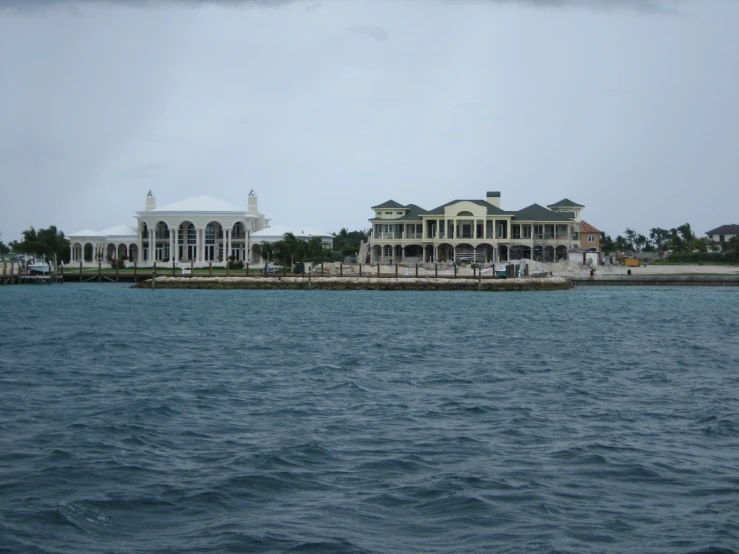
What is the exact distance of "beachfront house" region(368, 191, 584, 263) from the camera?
4140 inches

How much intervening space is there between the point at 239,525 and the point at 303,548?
1.23 m

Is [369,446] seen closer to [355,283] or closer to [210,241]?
[355,283]

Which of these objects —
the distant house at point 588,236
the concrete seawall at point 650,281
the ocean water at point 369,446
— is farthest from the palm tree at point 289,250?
the ocean water at point 369,446

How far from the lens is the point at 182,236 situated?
372 feet

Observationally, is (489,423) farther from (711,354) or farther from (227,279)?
(227,279)

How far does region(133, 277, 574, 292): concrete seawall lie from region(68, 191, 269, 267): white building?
2316cm

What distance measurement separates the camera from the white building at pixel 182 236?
364 feet

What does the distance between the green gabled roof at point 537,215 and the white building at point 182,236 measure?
30.6 metres

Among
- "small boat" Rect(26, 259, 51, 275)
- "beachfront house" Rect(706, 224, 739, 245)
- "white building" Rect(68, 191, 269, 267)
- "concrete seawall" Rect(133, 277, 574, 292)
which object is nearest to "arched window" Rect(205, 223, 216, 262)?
"white building" Rect(68, 191, 269, 267)

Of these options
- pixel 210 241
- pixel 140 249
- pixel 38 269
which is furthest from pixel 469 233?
pixel 38 269

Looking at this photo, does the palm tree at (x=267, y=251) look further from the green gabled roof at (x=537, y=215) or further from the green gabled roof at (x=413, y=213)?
the green gabled roof at (x=537, y=215)

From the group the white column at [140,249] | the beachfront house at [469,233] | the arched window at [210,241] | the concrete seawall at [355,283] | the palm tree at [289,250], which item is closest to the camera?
the concrete seawall at [355,283]

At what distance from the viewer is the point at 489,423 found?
18625 mm

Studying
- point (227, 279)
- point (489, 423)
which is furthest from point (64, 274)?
point (489, 423)
